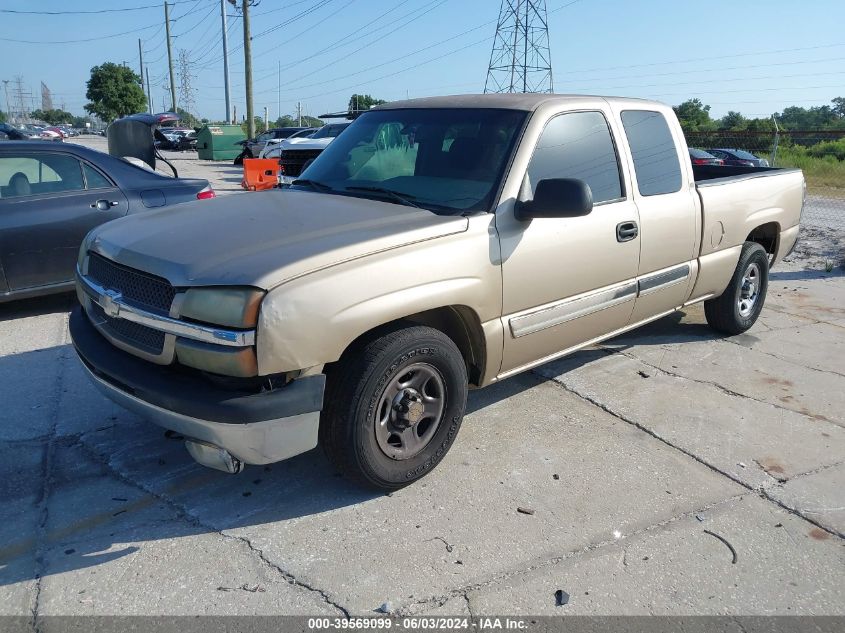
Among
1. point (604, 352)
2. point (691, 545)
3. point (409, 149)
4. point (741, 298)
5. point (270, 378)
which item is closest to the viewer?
point (270, 378)

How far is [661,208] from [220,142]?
30.4 m

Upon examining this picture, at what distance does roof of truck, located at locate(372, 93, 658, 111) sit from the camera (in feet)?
13.3

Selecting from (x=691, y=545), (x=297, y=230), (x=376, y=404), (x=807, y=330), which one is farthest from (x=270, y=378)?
(x=807, y=330)

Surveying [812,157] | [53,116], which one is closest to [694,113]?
[812,157]

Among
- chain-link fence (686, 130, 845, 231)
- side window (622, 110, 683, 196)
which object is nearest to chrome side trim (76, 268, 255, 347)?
side window (622, 110, 683, 196)

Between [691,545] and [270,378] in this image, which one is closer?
[270,378]

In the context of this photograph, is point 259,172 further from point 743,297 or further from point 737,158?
point 737,158

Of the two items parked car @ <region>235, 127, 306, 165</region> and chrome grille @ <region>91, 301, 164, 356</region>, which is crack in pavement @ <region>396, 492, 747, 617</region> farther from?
parked car @ <region>235, 127, 306, 165</region>

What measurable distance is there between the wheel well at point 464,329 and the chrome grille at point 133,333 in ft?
3.77

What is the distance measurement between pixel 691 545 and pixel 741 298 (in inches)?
139

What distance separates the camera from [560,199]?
3.51 m

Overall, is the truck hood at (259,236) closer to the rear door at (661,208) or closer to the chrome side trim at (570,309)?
the chrome side trim at (570,309)

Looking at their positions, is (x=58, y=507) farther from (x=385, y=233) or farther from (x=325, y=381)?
(x=385, y=233)

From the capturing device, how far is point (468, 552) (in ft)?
9.87
